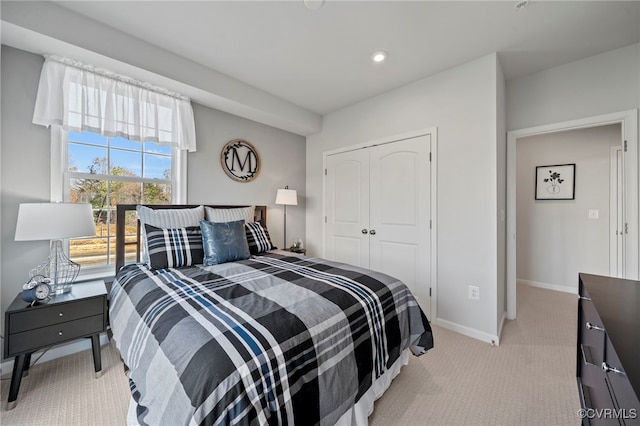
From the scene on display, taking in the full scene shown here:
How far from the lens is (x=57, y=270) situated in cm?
191

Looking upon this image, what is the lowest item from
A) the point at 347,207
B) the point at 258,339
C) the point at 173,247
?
the point at 258,339

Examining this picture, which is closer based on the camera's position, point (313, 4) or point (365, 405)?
point (365, 405)

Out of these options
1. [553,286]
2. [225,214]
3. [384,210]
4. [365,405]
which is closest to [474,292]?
[384,210]

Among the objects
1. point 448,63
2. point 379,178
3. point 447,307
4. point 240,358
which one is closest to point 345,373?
point 240,358

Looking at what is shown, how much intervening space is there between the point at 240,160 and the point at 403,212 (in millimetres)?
2170

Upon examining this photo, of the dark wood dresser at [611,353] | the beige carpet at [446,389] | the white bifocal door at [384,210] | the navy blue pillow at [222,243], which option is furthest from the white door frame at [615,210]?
the navy blue pillow at [222,243]

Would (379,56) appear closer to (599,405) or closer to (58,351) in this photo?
(599,405)

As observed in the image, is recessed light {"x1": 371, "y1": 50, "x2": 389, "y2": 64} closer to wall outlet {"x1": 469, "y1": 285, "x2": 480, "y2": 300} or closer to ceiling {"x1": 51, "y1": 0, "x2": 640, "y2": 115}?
ceiling {"x1": 51, "y1": 0, "x2": 640, "y2": 115}

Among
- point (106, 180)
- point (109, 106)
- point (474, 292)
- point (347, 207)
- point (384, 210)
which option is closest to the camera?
point (109, 106)

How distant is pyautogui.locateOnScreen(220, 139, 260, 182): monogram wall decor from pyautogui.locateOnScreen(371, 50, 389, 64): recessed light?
185 cm

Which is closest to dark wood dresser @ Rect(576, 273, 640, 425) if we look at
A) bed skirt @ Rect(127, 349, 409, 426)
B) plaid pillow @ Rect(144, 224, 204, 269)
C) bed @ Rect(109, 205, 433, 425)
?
bed @ Rect(109, 205, 433, 425)

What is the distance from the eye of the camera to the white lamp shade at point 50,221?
5.42ft

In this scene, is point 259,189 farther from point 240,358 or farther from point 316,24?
point 240,358

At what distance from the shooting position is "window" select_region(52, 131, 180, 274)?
2.19 m
